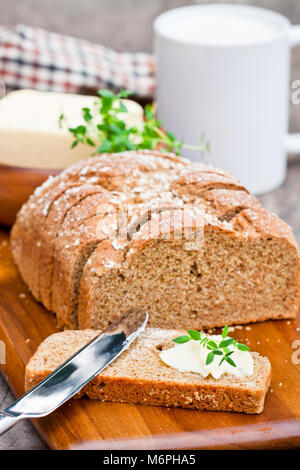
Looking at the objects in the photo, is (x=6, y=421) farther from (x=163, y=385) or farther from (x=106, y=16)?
(x=106, y=16)

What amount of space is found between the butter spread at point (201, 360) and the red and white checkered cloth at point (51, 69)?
2.36 metres

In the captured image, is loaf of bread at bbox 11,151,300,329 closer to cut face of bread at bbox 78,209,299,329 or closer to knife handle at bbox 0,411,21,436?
cut face of bread at bbox 78,209,299,329

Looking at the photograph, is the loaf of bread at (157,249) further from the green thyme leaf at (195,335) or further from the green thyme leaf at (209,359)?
the green thyme leaf at (209,359)

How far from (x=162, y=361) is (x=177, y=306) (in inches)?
16.8

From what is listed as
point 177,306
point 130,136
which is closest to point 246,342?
point 177,306

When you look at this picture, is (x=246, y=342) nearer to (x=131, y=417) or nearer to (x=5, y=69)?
(x=131, y=417)

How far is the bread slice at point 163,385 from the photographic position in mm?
2615

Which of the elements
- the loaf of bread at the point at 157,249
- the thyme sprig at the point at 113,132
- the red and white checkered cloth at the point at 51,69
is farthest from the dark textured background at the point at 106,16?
the loaf of bread at the point at 157,249

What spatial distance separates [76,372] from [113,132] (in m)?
1.38

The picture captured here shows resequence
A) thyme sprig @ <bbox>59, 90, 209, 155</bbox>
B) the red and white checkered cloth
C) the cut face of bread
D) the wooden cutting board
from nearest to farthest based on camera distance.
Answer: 1. the wooden cutting board
2. the cut face of bread
3. thyme sprig @ <bbox>59, 90, 209, 155</bbox>
4. the red and white checkered cloth

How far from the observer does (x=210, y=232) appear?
304 cm

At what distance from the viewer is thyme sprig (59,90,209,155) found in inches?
141

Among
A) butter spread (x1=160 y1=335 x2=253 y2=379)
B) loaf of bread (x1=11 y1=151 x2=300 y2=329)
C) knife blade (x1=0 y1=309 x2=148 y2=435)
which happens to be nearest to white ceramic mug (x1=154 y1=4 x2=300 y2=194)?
loaf of bread (x1=11 y1=151 x2=300 y2=329)

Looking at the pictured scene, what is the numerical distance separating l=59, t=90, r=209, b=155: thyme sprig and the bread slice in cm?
118
